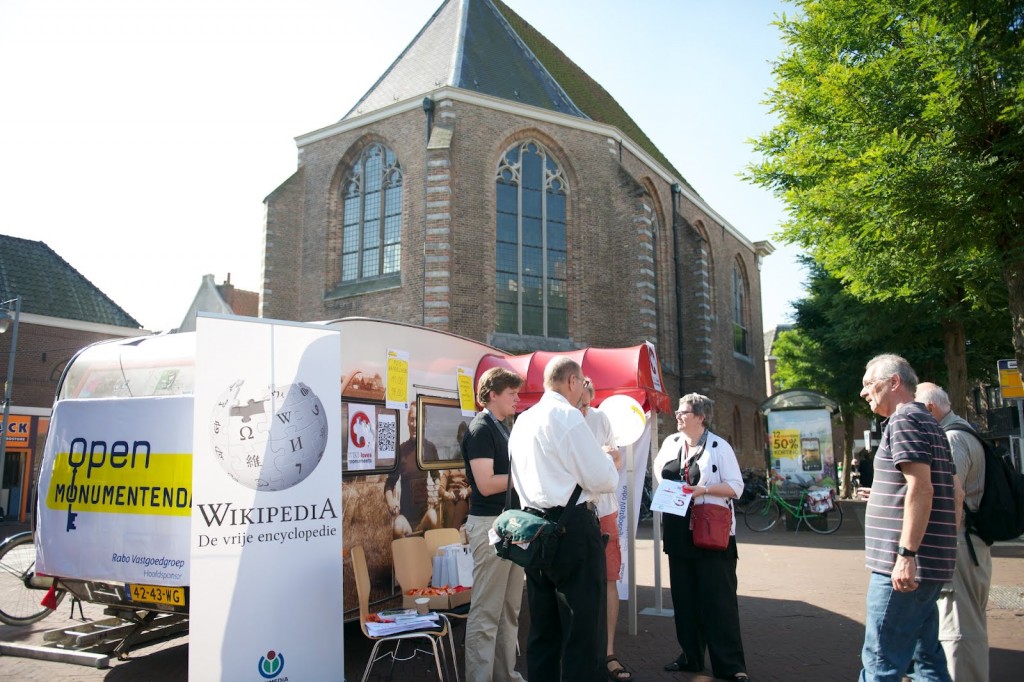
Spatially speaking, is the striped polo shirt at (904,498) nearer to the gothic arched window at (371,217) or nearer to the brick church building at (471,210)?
the brick church building at (471,210)

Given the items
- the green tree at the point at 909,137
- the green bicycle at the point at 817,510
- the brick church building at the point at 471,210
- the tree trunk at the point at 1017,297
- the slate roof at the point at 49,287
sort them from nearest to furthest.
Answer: the green tree at the point at 909,137
the tree trunk at the point at 1017,297
the green bicycle at the point at 817,510
the brick church building at the point at 471,210
the slate roof at the point at 49,287

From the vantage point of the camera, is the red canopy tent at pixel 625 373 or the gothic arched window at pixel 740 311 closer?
the red canopy tent at pixel 625 373

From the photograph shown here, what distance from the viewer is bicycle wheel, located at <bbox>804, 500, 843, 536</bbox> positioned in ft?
48.9

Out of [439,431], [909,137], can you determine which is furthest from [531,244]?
[439,431]

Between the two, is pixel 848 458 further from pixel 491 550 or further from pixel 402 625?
pixel 402 625

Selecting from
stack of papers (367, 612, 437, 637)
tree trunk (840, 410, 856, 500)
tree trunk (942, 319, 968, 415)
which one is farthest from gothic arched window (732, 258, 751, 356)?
stack of papers (367, 612, 437, 637)

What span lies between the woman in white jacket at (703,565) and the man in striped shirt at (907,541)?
1619mm

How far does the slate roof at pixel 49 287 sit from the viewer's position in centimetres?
2419

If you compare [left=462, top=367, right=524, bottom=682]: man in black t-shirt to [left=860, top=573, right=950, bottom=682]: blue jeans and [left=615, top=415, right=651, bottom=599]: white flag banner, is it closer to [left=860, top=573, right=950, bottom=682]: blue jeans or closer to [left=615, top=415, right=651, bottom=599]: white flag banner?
[left=615, top=415, right=651, bottom=599]: white flag banner

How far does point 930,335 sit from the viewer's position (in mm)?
17641

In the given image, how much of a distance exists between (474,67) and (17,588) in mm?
18816

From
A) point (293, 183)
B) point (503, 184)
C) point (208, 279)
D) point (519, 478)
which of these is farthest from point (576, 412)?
point (208, 279)

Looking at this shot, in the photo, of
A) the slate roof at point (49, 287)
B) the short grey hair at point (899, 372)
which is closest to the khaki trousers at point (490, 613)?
the short grey hair at point (899, 372)

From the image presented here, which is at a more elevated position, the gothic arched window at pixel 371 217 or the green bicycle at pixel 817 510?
the gothic arched window at pixel 371 217
